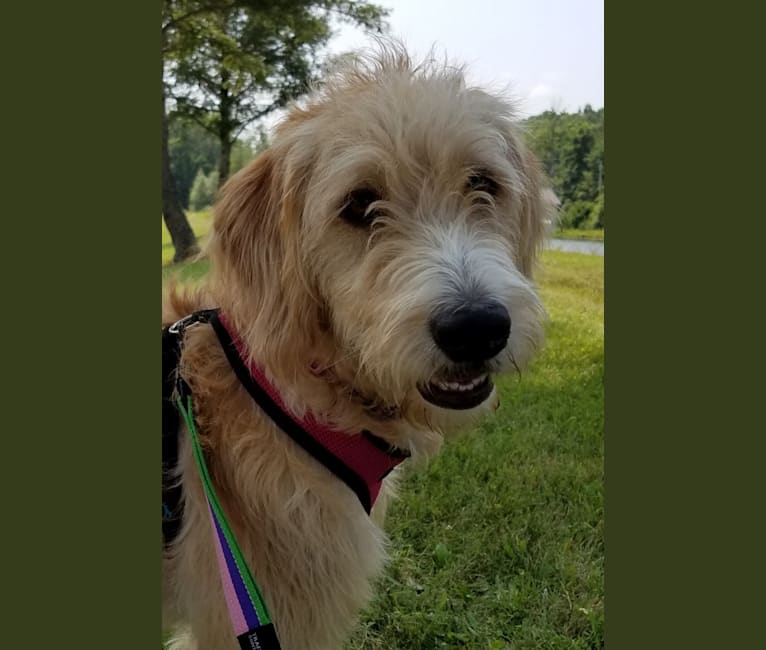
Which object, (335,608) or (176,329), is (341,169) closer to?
(176,329)

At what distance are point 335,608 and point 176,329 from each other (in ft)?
4.29

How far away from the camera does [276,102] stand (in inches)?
125

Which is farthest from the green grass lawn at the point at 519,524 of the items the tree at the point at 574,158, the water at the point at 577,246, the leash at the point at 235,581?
the leash at the point at 235,581

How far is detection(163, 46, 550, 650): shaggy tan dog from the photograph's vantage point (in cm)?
221

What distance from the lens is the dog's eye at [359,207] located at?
2.31 meters

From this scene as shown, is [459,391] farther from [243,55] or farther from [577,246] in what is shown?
[243,55]

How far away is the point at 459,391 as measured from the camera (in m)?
2.13

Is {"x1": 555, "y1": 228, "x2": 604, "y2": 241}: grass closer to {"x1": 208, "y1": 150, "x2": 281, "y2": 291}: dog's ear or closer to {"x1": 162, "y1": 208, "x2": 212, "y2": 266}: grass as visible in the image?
{"x1": 208, "y1": 150, "x2": 281, "y2": 291}: dog's ear

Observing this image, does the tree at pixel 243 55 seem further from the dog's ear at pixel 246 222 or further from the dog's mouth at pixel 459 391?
the dog's mouth at pixel 459 391

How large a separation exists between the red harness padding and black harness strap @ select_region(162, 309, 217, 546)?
20 centimetres

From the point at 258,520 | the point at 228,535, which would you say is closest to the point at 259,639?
the point at 228,535

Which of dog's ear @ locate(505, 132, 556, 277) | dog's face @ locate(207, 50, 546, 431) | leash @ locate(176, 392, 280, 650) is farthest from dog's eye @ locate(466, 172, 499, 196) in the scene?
leash @ locate(176, 392, 280, 650)

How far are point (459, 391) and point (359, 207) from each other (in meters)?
0.80

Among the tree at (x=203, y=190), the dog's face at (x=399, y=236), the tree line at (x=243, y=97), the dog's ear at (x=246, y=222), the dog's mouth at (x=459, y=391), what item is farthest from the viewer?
the tree at (x=203, y=190)
